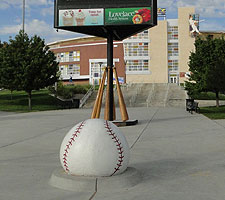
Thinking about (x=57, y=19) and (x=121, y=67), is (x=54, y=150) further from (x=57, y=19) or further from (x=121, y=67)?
(x=121, y=67)

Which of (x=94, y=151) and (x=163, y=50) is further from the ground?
(x=163, y=50)

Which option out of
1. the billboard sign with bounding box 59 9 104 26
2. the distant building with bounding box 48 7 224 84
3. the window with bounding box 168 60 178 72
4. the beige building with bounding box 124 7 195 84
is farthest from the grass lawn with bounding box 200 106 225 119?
the window with bounding box 168 60 178 72

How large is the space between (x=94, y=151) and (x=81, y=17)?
10701 mm

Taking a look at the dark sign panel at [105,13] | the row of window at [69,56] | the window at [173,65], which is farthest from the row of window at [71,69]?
the dark sign panel at [105,13]

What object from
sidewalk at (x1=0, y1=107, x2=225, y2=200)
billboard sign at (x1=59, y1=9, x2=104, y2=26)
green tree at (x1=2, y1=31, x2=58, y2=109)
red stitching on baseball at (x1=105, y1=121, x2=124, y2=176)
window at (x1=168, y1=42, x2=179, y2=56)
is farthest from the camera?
window at (x1=168, y1=42, x2=179, y2=56)

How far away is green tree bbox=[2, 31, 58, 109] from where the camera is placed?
31.8 metres

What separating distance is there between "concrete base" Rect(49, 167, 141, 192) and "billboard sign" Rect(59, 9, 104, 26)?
10388mm

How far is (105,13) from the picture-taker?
1479cm

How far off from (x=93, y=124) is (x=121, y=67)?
250 feet

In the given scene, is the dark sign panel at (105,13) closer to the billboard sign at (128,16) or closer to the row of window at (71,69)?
the billboard sign at (128,16)

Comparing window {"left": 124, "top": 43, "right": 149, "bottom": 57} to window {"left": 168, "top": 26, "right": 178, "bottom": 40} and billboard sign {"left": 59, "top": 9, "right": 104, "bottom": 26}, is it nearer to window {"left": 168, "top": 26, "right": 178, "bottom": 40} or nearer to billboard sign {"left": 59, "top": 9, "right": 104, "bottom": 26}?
window {"left": 168, "top": 26, "right": 178, "bottom": 40}

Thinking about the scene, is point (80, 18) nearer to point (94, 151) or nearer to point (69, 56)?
point (94, 151)

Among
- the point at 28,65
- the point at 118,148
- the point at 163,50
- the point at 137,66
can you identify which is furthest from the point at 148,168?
the point at 163,50

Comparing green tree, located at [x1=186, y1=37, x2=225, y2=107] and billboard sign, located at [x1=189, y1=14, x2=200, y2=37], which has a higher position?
billboard sign, located at [x1=189, y1=14, x2=200, y2=37]
